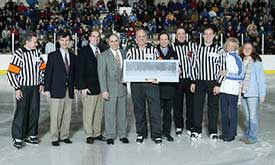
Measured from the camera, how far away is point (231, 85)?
677 cm

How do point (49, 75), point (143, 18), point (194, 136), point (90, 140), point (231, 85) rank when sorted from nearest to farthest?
1. point (49, 75)
2. point (231, 85)
3. point (90, 140)
4. point (194, 136)
5. point (143, 18)

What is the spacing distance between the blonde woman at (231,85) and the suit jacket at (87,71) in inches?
65.8

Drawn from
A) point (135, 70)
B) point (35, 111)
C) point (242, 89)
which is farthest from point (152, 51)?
point (35, 111)

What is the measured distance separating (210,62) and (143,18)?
649 inches

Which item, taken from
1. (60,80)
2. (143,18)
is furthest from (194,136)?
(143,18)

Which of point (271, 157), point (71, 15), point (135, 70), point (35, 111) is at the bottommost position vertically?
point (271, 157)

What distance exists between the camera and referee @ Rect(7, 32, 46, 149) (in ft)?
21.1

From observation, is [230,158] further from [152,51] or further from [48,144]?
[48,144]

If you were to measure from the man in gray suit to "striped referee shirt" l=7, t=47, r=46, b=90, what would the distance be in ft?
2.63

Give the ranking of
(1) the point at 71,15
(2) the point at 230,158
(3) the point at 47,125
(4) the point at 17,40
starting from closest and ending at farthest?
(2) the point at 230,158, (3) the point at 47,125, (4) the point at 17,40, (1) the point at 71,15

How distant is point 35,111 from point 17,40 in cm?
1210

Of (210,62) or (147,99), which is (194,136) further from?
(210,62)

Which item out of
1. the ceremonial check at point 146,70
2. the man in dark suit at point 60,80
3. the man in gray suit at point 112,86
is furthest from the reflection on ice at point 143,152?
the ceremonial check at point 146,70

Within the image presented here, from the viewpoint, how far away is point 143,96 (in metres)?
6.72
